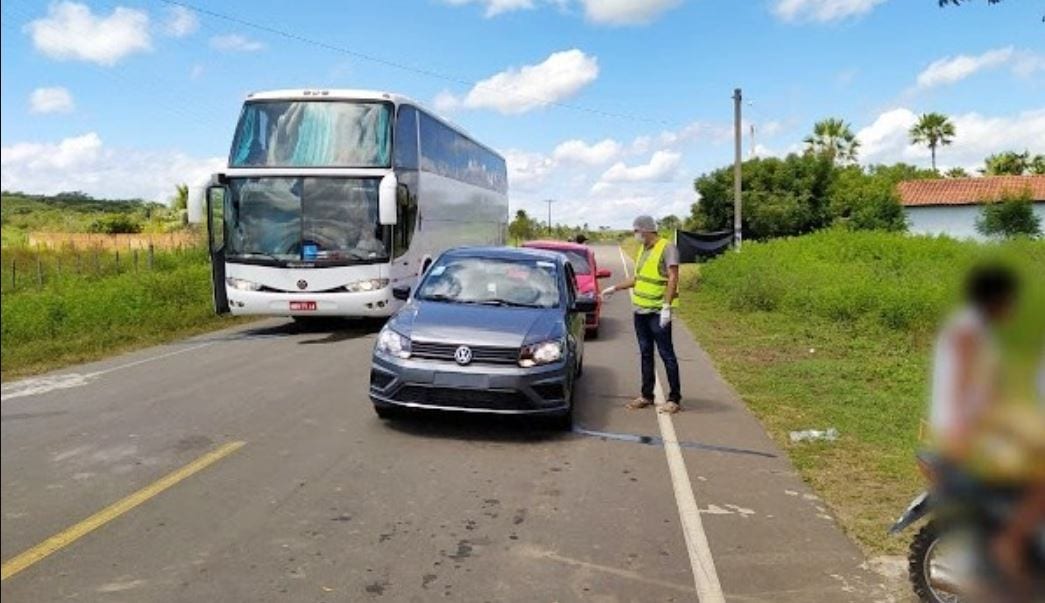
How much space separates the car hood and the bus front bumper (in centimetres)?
521

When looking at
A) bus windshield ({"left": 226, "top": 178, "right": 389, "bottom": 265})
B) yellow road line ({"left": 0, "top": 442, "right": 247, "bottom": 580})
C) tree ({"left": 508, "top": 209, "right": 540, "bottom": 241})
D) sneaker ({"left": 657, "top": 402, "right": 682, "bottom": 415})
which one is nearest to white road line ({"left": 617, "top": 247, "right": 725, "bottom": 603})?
sneaker ({"left": 657, "top": 402, "right": 682, "bottom": 415})

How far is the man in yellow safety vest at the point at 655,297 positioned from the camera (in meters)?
8.62

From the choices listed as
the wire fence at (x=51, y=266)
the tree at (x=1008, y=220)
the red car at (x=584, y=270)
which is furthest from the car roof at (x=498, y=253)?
the tree at (x=1008, y=220)

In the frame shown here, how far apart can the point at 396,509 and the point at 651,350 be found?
420 centimetres

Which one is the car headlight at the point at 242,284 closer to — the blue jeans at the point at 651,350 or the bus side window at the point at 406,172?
the bus side window at the point at 406,172

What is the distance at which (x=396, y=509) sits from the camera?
5.52 metres

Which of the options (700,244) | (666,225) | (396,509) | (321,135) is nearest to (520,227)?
(700,244)

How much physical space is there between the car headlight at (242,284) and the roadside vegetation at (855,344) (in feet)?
21.9

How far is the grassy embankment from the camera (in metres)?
0.74

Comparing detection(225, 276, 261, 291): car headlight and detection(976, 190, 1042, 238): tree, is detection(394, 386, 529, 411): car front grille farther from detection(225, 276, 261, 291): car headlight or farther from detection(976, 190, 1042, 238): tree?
detection(225, 276, 261, 291): car headlight

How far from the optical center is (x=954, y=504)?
46cm

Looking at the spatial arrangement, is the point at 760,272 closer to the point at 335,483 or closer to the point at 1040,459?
the point at 335,483

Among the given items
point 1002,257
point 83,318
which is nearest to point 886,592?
point 83,318

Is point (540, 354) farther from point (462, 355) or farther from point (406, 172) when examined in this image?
point (406, 172)
